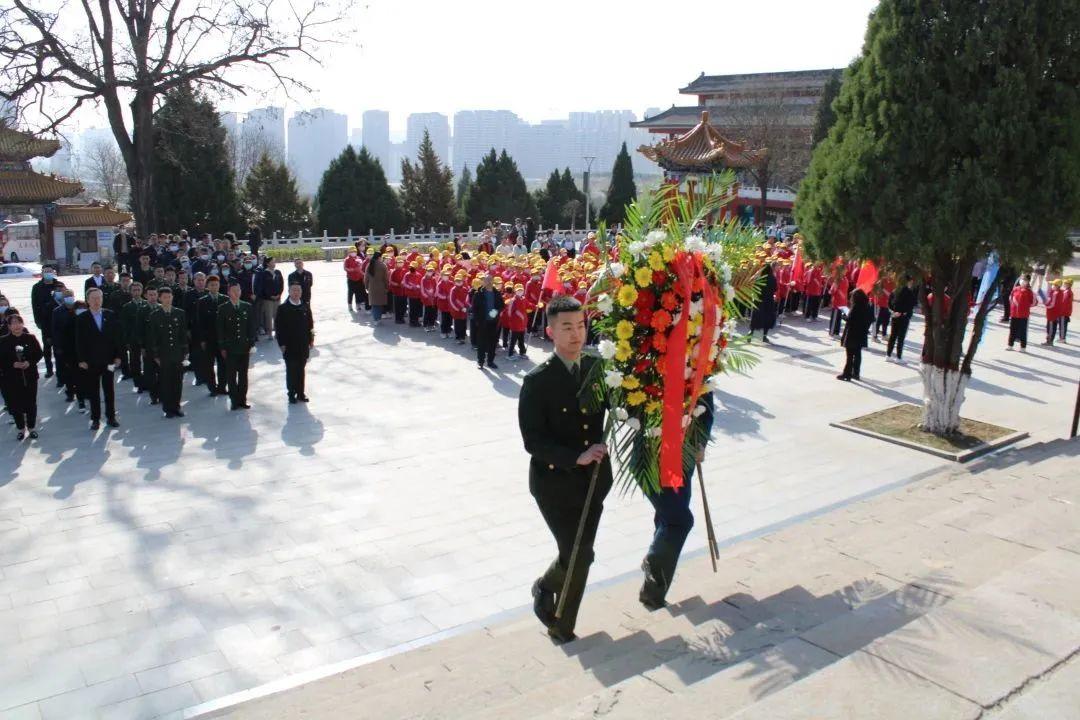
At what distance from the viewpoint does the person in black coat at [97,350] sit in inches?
406

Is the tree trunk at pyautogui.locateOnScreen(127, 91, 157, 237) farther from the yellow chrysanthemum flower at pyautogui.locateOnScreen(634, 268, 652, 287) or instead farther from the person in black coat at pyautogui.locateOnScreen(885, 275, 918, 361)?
the yellow chrysanthemum flower at pyautogui.locateOnScreen(634, 268, 652, 287)

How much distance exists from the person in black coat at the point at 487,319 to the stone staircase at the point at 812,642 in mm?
7960

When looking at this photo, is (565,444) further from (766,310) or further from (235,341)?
(766,310)

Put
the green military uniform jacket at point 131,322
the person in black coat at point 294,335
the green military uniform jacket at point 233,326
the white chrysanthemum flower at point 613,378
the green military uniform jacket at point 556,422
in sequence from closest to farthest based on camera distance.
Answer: the green military uniform jacket at point 556,422 → the white chrysanthemum flower at point 613,378 → the green military uniform jacket at point 233,326 → the green military uniform jacket at point 131,322 → the person in black coat at point 294,335

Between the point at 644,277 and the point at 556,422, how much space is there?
974 mm

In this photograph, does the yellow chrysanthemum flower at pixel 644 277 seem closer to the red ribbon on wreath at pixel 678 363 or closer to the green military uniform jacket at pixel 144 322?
the red ribbon on wreath at pixel 678 363

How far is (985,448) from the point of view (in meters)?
9.86

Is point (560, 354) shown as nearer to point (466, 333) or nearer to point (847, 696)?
point (847, 696)

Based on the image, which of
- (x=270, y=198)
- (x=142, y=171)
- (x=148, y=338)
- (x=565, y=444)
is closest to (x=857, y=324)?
(x=565, y=444)

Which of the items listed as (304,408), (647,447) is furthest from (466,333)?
(647,447)

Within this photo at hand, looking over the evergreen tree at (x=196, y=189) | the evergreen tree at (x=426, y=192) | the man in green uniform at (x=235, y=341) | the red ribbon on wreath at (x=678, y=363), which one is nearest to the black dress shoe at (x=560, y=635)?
the red ribbon on wreath at (x=678, y=363)

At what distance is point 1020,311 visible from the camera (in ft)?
53.5

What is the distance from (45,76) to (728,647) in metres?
25.5

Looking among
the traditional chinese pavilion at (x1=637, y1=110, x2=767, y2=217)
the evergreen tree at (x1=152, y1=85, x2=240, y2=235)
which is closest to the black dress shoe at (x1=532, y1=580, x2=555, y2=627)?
the traditional chinese pavilion at (x1=637, y1=110, x2=767, y2=217)
